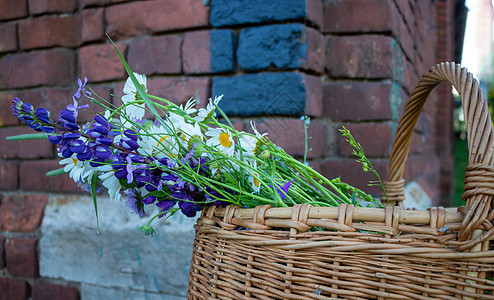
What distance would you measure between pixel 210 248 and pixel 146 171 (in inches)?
6.5

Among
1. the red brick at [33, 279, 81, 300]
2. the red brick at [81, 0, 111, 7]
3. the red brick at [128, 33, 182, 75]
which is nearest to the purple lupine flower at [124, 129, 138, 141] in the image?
the red brick at [128, 33, 182, 75]

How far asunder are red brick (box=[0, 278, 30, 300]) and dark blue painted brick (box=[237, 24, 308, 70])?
1.10 m

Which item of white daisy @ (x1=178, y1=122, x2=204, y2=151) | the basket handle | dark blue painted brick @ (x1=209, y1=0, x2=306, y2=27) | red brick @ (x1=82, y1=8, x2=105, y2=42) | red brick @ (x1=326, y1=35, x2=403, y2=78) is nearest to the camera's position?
the basket handle

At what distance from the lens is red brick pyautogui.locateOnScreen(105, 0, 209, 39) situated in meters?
1.18

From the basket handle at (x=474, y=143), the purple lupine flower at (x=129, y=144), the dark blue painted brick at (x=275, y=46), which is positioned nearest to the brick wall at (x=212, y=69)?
the dark blue painted brick at (x=275, y=46)

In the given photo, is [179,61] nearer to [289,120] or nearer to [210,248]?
[289,120]

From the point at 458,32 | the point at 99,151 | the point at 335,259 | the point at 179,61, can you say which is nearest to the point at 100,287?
the point at 179,61

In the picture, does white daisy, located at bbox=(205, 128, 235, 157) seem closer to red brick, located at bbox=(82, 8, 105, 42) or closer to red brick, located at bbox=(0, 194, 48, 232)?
red brick, located at bbox=(82, 8, 105, 42)

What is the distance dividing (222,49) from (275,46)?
0.15m

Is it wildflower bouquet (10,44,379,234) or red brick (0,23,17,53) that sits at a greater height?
red brick (0,23,17,53)

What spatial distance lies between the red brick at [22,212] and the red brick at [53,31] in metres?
0.53

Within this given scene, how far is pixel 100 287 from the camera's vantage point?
132cm

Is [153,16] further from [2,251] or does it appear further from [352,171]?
[2,251]

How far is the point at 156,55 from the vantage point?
48.4 inches
